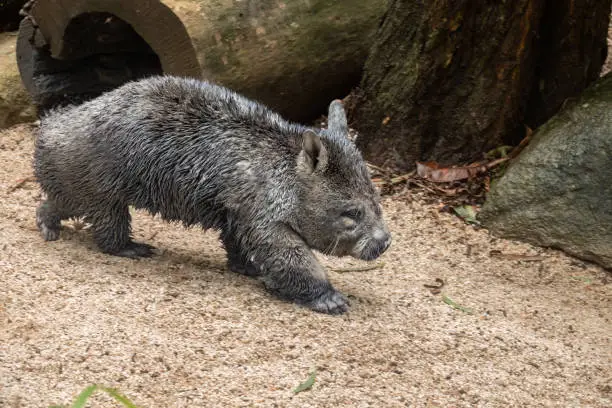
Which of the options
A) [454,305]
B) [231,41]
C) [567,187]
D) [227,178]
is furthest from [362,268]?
[231,41]

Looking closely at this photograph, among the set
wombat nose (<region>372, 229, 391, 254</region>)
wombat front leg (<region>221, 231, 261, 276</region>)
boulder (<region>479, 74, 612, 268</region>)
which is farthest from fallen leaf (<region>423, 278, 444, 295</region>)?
wombat front leg (<region>221, 231, 261, 276</region>)

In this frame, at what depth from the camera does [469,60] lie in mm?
6621

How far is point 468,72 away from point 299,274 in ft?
8.48

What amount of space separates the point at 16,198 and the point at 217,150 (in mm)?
2185

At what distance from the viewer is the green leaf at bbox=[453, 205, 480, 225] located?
6.60m

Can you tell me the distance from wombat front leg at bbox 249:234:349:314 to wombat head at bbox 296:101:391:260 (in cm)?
14

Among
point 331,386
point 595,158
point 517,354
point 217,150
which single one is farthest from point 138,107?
point 595,158

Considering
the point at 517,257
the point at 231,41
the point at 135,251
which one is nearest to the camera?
the point at 135,251

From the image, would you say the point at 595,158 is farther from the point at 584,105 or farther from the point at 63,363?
A: the point at 63,363

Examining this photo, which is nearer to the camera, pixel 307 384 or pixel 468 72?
pixel 307 384

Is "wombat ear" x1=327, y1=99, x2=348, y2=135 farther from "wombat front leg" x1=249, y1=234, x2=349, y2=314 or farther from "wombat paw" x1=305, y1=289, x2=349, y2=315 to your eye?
"wombat paw" x1=305, y1=289, x2=349, y2=315

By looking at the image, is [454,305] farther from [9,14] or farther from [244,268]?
[9,14]

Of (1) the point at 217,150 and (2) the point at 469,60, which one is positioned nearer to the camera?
(1) the point at 217,150

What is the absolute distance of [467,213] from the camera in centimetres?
667
